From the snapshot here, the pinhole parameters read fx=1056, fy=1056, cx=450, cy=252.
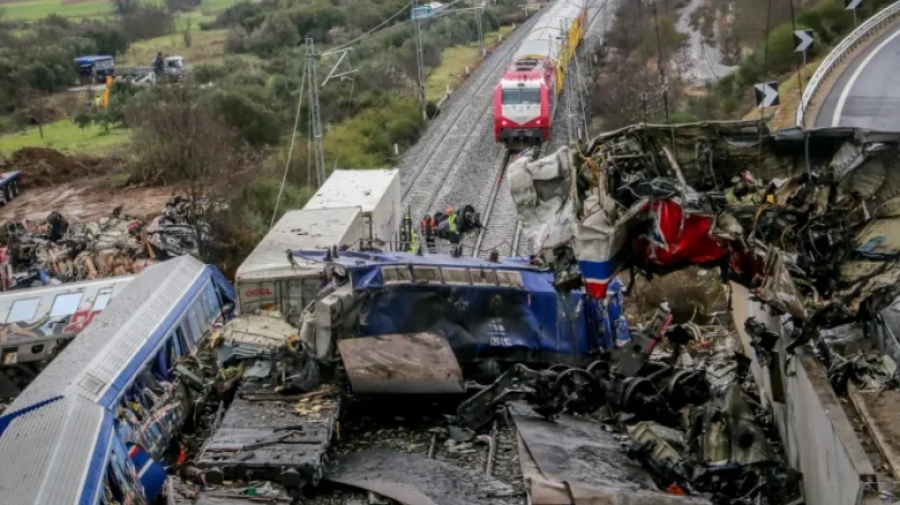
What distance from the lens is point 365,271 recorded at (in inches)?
550

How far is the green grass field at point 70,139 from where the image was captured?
139 feet

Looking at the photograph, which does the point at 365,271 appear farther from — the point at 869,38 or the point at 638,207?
the point at 869,38

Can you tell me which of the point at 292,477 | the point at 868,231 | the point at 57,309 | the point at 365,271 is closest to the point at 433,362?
the point at 365,271

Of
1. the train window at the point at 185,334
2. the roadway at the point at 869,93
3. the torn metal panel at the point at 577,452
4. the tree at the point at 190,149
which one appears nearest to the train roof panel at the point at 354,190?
the tree at the point at 190,149

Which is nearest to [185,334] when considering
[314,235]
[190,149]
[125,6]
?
[314,235]

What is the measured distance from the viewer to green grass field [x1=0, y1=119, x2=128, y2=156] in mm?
42438

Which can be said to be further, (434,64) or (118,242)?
(434,64)

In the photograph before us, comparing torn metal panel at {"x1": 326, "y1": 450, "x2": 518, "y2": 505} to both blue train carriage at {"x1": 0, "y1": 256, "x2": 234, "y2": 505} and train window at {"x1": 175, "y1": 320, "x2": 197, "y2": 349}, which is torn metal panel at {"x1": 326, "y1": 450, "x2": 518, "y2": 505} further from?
train window at {"x1": 175, "y1": 320, "x2": 197, "y2": 349}

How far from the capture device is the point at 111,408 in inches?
479

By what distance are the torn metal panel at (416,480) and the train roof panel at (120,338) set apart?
10.1ft

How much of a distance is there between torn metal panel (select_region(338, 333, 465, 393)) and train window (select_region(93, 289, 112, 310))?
6.74 metres

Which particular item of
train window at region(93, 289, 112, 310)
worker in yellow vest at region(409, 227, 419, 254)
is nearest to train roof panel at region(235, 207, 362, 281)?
worker in yellow vest at region(409, 227, 419, 254)

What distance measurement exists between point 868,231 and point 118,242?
17792mm

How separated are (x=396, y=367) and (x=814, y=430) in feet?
16.4
